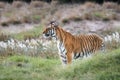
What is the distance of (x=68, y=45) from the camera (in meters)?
15.5

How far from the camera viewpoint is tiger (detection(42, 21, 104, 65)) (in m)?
15.4

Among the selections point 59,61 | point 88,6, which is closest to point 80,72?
point 59,61

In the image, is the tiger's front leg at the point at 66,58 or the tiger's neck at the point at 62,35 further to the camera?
the tiger's neck at the point at 62,35

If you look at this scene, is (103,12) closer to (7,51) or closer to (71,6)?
(71,6)

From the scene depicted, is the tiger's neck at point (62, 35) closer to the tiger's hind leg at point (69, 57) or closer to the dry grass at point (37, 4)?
the tiger's hind leg at point (69, 57)

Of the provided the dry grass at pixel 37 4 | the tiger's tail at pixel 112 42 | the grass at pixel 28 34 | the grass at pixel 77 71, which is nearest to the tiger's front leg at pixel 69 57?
the grass at pixel 77 71

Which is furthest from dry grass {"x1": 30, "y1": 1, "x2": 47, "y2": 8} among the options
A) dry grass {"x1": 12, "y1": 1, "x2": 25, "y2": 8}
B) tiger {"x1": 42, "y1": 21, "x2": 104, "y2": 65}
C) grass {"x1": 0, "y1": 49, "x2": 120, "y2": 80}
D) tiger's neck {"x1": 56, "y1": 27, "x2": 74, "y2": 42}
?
grass {"x1": 0, "y1": 49, "x2": 120, "y2": 80}

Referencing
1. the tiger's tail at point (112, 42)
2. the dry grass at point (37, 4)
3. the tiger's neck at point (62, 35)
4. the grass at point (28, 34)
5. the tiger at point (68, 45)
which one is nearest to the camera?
the tiger at point (68, 45)

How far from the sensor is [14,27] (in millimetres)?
27297

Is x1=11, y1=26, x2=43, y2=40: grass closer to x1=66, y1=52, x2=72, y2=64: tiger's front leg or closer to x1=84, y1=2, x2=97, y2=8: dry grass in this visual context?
x1=84, y1=2, x2=97, y2=8: dry grass

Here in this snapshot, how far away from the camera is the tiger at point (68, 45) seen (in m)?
15.4

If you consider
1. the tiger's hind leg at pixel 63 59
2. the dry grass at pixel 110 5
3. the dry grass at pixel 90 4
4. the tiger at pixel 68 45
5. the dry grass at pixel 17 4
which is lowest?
the dry grass at pixel 17 4

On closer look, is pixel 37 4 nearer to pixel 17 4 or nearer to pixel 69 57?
→ pixel 17 4

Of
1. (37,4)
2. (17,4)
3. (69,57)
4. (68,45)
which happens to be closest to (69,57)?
(69,57)
